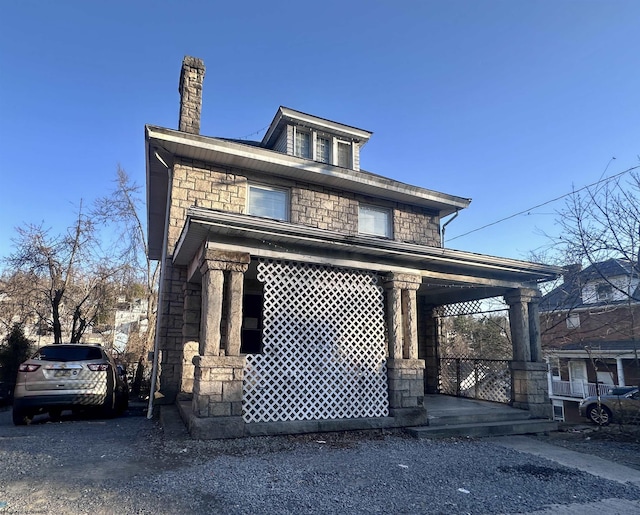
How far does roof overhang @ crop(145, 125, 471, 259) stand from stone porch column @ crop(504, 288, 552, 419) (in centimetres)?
361

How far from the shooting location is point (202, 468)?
4.34 m

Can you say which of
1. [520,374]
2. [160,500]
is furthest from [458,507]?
[520,374]

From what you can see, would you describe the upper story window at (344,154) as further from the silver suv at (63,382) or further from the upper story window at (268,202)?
the silver suv at (63,382)

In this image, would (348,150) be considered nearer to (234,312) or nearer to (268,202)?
(268,202)

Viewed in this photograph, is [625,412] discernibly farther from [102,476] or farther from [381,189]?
[102,476]

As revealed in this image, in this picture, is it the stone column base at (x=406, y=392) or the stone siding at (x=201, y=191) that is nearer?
the stone column base at (x=406, y=392)

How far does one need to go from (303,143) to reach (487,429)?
7.98 meters

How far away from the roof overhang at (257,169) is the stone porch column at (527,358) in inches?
142

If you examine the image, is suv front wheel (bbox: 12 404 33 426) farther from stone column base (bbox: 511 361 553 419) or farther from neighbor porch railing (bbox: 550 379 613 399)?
neighbor porch railing (bbox: 550 379 613 399)

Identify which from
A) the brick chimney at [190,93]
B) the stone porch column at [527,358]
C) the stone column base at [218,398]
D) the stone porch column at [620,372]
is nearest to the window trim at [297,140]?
the brick chimney at [190,93]

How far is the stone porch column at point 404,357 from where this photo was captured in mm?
6824

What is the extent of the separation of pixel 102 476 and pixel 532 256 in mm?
15384

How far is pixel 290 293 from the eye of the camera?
6.59 metres

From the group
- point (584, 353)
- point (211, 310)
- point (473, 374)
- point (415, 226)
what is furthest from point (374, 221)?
point (584, 353)
